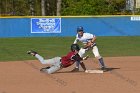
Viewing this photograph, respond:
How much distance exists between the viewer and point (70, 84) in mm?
13781

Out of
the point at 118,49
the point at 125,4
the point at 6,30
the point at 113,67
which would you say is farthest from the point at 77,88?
the point at 125,4

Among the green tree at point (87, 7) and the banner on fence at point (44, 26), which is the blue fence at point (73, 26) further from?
the green tree at point (87, 7)

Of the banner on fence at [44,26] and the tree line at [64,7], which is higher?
the tree line at [64,7]

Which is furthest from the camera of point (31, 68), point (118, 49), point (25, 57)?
point (118, 49)

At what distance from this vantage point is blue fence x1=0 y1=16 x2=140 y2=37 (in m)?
36.6

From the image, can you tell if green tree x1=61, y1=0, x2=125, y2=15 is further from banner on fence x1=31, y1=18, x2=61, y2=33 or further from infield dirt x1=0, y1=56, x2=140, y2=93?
infield dirt x1=0, y1=56, x2=140, y2=93

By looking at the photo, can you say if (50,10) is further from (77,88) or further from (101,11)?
(77,88)

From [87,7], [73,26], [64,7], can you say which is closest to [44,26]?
[73,26]

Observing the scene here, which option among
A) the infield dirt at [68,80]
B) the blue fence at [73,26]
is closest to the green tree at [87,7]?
the blue fence at [73,26]

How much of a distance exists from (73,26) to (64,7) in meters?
15.9

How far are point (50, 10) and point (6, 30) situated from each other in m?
24.6

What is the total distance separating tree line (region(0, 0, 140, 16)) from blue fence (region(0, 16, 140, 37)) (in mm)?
10044

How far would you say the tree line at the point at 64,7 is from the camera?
4869 centimetres

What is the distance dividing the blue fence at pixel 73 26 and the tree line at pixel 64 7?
10.0m
